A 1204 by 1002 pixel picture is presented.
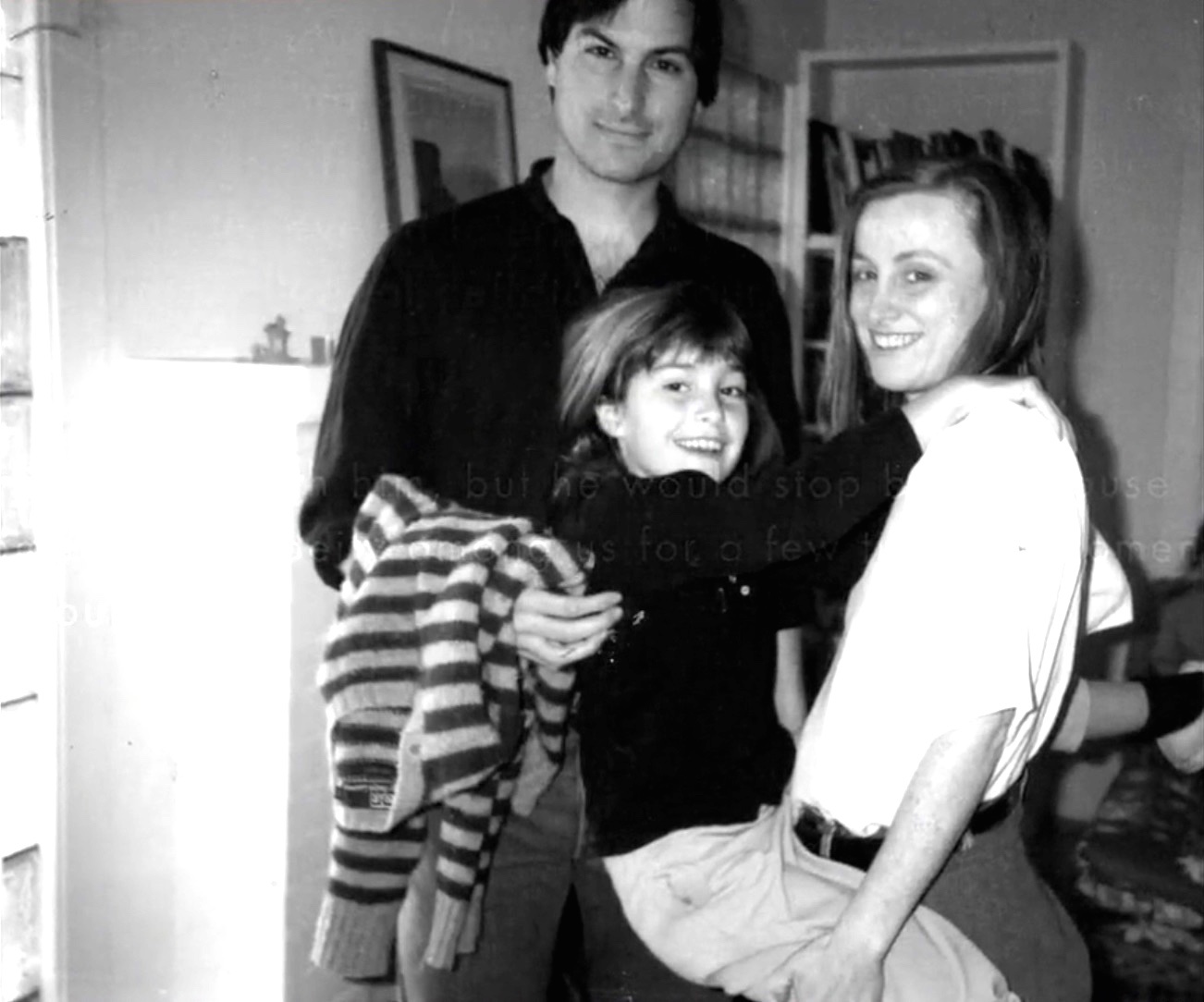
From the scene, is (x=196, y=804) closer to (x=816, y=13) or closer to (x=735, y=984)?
(x=735, y=984)

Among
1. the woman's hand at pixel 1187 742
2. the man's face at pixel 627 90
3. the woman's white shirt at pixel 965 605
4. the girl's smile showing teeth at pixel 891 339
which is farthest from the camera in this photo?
the woman's hand at pixel 1187 742

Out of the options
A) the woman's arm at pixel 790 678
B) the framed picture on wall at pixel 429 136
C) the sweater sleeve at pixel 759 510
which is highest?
the framed picture on wall at pixel 429 136

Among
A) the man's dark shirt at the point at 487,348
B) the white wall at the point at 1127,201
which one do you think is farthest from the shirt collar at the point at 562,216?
the white wall at the point at 1127,201

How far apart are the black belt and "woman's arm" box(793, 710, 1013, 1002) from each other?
0.03m

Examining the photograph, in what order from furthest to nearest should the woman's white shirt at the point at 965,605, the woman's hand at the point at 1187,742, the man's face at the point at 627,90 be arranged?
1. the woman's hand at the point at 1187,742
2. the man's face at the point at 627,90
3. the woman's white shirt at the point at 965,605

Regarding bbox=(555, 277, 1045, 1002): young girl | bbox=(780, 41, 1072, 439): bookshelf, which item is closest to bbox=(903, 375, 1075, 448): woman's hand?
bbox=(555, 277, 1045, 1002): young girl

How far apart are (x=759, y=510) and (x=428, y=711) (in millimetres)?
278

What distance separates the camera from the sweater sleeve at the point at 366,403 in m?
0.88

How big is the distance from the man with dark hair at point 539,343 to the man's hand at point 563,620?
0.09 meters

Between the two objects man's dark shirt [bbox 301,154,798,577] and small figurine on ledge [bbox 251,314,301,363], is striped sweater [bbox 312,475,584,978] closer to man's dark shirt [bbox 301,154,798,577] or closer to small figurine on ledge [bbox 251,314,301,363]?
man's dark shirt [bbox 301,154,798,577]

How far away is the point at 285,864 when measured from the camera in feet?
3.20

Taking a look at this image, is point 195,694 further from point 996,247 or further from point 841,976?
point 996,247

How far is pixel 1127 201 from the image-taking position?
954 millimetres

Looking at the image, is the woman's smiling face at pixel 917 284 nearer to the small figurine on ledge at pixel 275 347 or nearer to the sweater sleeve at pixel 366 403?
the sweater sleeve at pixel 366 403
